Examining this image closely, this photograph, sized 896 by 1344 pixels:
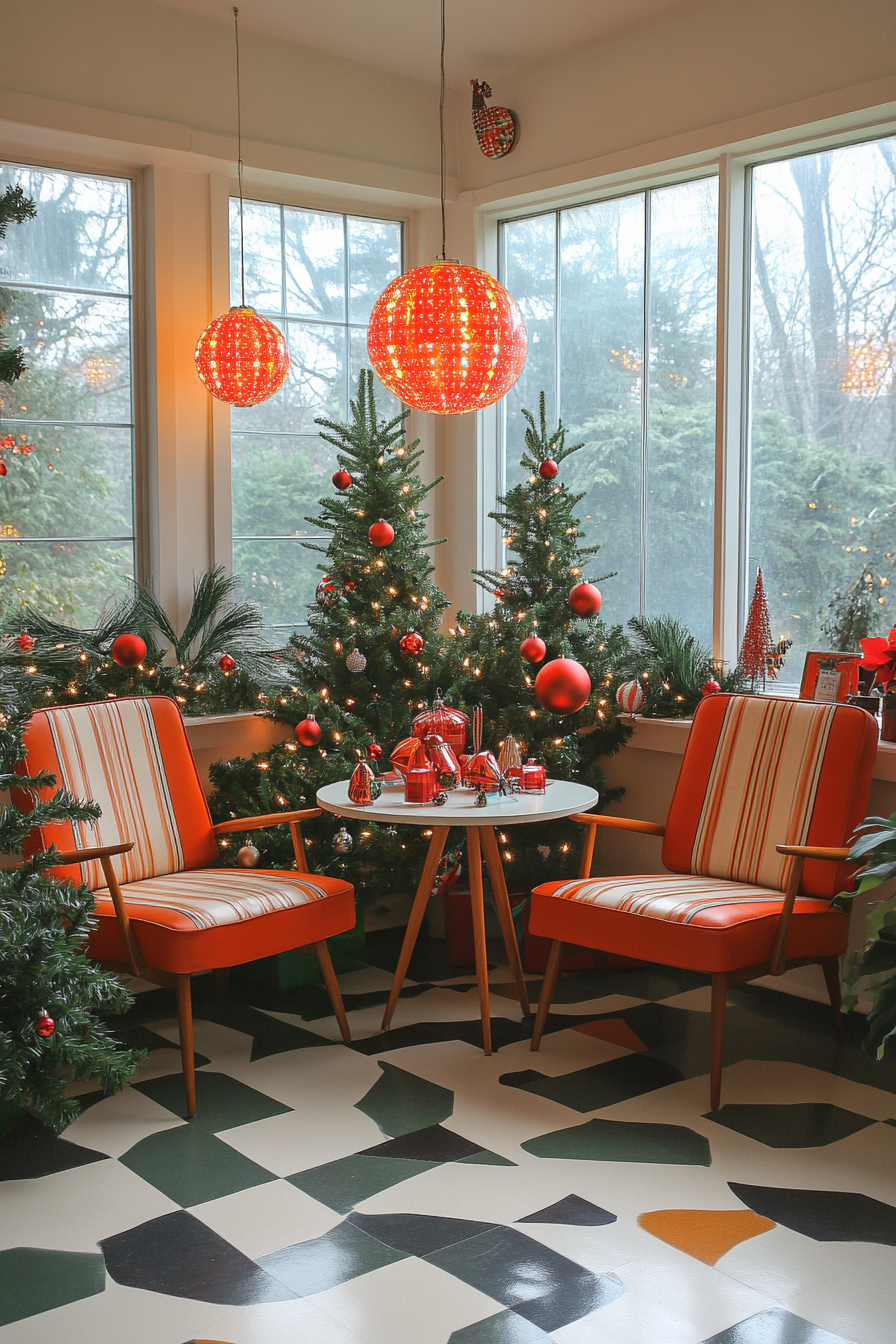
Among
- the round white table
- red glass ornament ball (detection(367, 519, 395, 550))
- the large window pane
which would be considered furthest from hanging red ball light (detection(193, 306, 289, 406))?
the large window pane

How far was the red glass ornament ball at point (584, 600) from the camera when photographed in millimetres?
3711

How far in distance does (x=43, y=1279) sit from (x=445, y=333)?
229 centimetres

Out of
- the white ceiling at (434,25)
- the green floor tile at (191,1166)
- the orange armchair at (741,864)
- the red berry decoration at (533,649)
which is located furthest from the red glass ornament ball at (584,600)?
the white ceiling at (434,25)

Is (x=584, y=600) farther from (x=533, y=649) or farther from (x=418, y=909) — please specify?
(x=418, y=909)

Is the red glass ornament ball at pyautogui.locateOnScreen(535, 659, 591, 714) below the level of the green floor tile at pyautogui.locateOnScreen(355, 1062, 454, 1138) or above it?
above

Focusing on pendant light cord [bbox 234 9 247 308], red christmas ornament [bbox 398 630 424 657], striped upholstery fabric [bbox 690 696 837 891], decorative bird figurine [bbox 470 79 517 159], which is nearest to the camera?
striped upholstery fabric [bbox 690 696 837 891]

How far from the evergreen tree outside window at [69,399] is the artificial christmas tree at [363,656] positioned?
75 cm

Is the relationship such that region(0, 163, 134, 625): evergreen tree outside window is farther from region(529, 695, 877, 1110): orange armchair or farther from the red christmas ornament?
region(529, 695, 877, 1110): orange armchair

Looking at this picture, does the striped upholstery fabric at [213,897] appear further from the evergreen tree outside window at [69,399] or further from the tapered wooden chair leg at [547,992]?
the evergreen tree outside window at [69,399]

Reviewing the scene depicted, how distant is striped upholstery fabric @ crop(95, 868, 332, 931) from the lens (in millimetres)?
2992

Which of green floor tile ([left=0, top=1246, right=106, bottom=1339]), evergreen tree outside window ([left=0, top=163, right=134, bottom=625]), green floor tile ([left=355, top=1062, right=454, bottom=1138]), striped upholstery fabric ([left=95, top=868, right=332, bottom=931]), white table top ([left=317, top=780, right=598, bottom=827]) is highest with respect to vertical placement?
evergreen tree outside window ([left=0, top=163, right=134, bottom=625])

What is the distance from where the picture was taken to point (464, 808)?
10.5 feet

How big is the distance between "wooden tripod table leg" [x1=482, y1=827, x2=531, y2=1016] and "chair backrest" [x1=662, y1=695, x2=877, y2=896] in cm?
52

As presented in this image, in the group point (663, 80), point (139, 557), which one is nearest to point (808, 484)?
point (663, 80)
